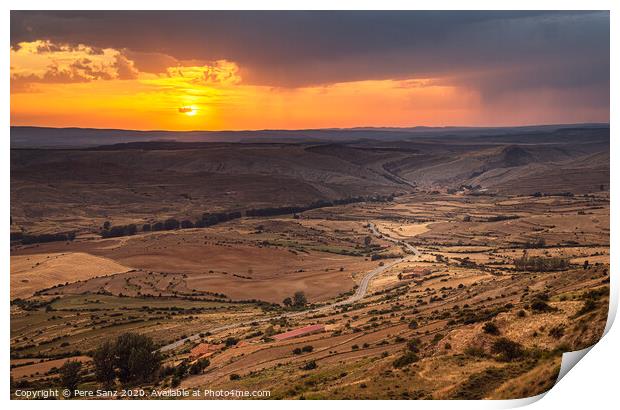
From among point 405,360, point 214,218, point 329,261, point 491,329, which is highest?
point 214,218

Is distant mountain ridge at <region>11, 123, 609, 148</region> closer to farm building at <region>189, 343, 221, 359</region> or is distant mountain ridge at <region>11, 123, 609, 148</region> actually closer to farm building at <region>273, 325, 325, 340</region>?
farm building at <region>189, 343, 221, 359</region>

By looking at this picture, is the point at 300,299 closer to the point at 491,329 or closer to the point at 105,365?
the point at 105,365

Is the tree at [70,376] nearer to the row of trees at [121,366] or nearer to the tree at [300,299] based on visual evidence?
the row of trees at [121,366]

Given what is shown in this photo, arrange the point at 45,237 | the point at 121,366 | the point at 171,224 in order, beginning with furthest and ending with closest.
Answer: the point at 171,224, the point at 45,237, the point at 121,366

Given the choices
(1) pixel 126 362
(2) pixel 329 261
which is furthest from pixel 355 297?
(1) pixel 126 362

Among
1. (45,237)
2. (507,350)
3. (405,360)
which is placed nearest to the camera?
(507,350)

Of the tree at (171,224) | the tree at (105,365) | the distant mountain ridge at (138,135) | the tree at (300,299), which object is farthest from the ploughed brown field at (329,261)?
the tree at (105,365)

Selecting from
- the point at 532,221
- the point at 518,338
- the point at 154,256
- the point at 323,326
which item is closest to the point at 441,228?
the point at 532,221
